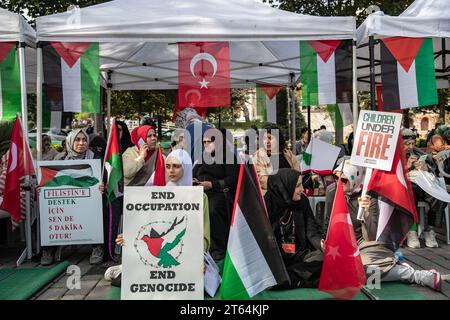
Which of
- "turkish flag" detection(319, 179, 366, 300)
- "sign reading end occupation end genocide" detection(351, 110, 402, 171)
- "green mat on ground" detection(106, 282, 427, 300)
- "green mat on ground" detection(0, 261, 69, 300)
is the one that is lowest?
"green mat on ground" detection(106, 282, 427, 300)

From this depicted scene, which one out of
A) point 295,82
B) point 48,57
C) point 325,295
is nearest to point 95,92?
point 48,57

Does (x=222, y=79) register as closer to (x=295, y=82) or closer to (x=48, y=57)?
(x=48, y=57)

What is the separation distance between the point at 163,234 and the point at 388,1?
39.9 ft

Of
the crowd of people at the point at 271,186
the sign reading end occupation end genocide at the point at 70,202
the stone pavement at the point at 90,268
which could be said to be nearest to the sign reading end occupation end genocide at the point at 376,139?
the crowd of people at the point at 271,186

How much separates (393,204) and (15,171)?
4.38 meters

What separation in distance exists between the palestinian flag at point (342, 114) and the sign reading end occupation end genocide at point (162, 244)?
363 centimetres

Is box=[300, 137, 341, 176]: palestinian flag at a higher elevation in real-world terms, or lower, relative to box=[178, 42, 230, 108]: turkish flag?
lower

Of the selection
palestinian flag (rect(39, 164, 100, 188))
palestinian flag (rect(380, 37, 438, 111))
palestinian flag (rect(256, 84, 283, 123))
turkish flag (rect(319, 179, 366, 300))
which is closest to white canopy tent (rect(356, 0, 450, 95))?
palestinian flag (rect(380, 37, 438, 111))

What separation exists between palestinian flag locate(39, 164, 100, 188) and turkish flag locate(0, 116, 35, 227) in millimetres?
321

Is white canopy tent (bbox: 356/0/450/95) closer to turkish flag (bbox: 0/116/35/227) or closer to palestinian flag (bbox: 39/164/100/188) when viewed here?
palestinian flag (bbox: 39/164/100/188)

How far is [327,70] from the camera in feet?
22.7

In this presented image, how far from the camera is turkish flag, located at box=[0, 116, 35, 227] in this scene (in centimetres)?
639

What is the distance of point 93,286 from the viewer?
556 cm

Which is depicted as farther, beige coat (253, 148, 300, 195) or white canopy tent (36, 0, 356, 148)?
beige coat (253, 148, 300, 195)
